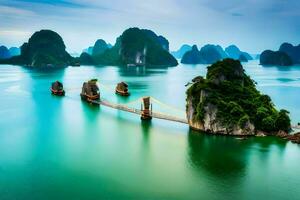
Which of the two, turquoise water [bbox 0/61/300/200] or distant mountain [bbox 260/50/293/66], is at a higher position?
distant mountain [bbox 260/50/293/66]

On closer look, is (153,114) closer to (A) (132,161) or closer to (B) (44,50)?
(A) (132,161)

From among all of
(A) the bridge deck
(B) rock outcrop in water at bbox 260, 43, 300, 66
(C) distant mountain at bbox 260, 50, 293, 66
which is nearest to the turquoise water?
(A) the bridge deck

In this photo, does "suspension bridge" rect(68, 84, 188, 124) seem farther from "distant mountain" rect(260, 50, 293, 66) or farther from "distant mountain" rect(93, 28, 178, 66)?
"distant mountain" rect(260, 50, 293, 66)

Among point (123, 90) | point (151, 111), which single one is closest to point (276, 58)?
point (123, 90)

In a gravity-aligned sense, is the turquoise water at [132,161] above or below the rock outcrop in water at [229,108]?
below

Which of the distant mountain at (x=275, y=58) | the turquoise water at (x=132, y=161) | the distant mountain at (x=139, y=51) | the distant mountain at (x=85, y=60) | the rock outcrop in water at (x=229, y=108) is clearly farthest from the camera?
the distant mountain at (x=85, y=60)

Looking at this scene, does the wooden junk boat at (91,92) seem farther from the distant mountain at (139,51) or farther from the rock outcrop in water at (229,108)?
the distant mountain at (139,51)

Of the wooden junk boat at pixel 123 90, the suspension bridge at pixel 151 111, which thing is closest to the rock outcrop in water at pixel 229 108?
the suspension bridge at pixel 151 111
